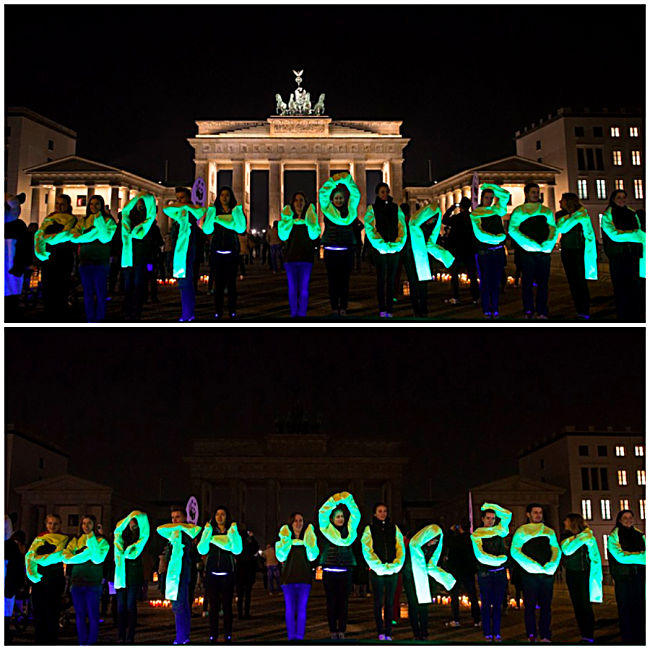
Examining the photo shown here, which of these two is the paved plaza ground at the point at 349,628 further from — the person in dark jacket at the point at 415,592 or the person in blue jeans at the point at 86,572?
the person in blue jeans at the point at 86,572

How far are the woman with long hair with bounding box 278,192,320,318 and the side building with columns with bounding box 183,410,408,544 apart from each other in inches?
1225

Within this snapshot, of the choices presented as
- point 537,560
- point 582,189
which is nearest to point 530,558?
point 537,560

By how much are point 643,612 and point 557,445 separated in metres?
49.2

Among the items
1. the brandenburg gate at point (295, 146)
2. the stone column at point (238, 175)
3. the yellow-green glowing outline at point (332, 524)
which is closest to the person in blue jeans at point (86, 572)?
the yellow-green glowing outline at point (332, 524)

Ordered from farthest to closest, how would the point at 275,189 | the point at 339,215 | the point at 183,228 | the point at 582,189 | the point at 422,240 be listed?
the point at 582,189, the point at 275,189, the point at 422,240, the point at 339,215, the point at 183,228

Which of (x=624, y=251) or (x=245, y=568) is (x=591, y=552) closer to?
(x=624, y=251)

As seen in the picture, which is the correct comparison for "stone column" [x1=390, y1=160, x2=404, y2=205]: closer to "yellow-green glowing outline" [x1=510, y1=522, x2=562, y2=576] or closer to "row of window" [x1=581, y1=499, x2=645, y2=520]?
"row of window" [x1=581, y1=499, x2=645, y2=520]

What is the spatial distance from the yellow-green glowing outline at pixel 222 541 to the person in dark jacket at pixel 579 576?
3.71 m

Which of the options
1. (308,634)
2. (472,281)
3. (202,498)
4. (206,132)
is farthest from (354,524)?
(206,132)

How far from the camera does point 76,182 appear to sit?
5653 cm

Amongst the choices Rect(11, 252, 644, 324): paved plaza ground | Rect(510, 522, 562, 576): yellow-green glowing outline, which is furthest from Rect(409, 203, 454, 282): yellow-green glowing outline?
Rect(510, 522, 562, 576): yellow-green glowing outline

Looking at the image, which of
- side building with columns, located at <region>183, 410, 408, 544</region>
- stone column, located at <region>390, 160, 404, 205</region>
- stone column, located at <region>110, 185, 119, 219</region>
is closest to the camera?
side building with columns, located at <region>183, 410, 408, 544</region>

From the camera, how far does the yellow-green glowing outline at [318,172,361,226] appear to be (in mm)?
12109

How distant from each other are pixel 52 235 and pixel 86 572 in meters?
4.54
